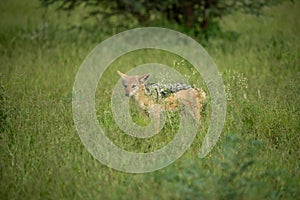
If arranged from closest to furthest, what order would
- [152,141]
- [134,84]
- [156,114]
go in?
1. [152,141]
2. [156,114]
3. [134,84]

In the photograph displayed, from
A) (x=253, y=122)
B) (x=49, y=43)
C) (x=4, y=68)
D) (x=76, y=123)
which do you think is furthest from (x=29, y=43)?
(x=253, y=122)

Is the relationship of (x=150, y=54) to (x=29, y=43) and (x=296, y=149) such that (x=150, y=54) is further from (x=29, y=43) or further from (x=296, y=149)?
(x=296, y=149)

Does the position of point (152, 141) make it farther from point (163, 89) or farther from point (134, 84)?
point (134, 84)

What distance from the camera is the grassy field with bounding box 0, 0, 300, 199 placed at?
454 cm

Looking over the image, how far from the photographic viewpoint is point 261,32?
41.1 ft

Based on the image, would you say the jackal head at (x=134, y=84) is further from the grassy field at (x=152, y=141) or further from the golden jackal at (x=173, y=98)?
the grassy field at (x=152, y=141)

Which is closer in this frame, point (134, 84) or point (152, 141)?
point (152, 141)

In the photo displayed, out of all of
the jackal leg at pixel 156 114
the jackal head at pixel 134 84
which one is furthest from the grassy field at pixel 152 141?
the jackal head at pixel 134 84

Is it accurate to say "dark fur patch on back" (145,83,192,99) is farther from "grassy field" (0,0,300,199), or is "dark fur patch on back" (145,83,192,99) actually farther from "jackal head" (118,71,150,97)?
"grassy field" (0,0,300,199)

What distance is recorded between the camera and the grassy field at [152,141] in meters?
4.54

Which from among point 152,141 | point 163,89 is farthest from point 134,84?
point 152,141

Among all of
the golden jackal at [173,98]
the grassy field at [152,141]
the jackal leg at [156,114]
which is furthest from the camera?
the golden jackal at [173,98]

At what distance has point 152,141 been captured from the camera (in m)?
5.77

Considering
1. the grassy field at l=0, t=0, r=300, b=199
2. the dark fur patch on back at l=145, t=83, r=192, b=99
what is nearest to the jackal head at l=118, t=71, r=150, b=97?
the dark fur patch on back at l=145, t=83, r=192, b=99
